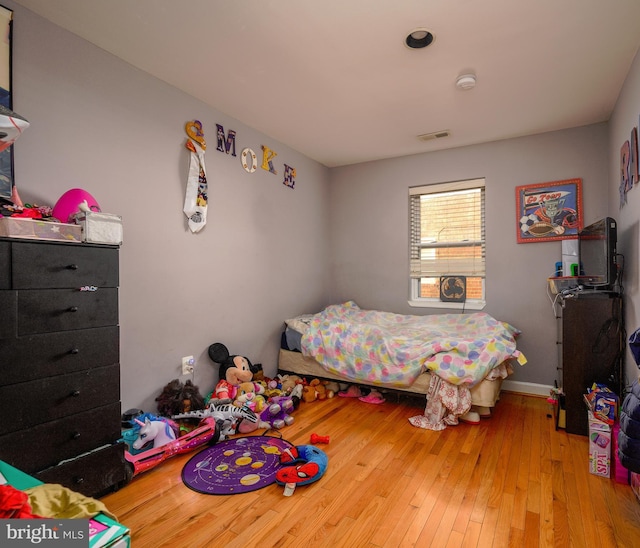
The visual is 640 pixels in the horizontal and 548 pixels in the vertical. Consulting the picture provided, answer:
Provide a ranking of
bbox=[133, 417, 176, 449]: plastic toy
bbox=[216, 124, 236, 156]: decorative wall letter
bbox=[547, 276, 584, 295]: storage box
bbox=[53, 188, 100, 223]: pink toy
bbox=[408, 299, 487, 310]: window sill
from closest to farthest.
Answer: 1. bbox=[53, 188, 100, 223]: pink toy
2. bbox=[133, 417, 176, 449]: plastic toy
3. bbox=[216, 124, 236, 156]: decorative wall letter
4. bbox=[547, 276, 584, 295]: storage box
5. bbox=[408, 299, 487, 310]: window sill

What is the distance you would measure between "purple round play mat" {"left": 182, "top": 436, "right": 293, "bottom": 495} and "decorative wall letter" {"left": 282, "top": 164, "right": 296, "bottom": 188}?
8.16 ft

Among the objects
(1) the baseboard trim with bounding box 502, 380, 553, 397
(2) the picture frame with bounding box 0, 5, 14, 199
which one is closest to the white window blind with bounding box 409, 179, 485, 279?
(1) the baseboard trim with bounding box 502, 380, 553, 397

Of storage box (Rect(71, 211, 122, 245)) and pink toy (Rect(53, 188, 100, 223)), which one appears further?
pink toy (Rect(53, 188, 100, 223))

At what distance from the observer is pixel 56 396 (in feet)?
5.41

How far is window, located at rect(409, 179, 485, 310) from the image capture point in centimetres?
385

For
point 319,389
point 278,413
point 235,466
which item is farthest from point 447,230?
point 235,466

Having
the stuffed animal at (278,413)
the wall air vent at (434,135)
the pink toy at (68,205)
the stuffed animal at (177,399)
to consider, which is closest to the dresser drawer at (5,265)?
the pink toy at (68,205)

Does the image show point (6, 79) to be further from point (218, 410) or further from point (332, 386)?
point (332, 386)

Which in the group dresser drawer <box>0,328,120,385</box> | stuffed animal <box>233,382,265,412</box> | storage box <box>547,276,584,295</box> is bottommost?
stuffed animal <box>233,382,265,412</box>

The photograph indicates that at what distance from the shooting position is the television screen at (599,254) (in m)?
2.31

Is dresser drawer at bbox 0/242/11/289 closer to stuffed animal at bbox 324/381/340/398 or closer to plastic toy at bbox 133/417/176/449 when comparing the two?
plastic toy at bbox 133/417/176/449

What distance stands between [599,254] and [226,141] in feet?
9.58

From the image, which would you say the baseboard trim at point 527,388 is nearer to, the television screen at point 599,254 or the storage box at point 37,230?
the television screen at point 599,254

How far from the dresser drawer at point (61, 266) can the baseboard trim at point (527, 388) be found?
3.48 metres
